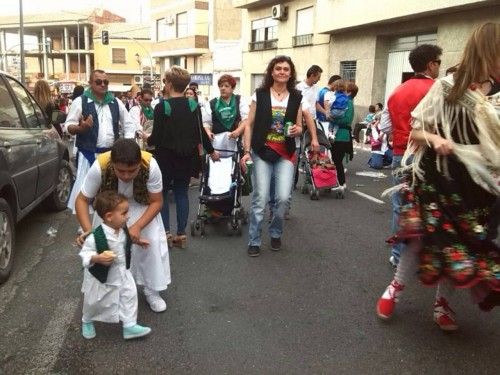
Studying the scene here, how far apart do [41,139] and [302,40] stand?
19.6 m

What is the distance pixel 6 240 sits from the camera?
4.23 meters

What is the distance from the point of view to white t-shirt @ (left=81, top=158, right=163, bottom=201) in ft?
10.6

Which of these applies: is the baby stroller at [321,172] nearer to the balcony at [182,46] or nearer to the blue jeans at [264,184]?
the blue jeans at [264,184]

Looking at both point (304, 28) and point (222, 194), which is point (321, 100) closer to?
point (222, 194)

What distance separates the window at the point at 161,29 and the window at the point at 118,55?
54.3 ft

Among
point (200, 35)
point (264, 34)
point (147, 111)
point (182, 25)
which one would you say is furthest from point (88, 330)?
point (182, 25)

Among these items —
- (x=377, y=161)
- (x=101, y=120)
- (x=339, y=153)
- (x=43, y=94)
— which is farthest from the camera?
(x=377, y=161)

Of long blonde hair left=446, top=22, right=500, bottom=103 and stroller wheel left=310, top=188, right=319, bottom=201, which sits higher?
long blonde hair left=446, top=22, right=500, bottom=103

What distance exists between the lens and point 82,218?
3.18 m

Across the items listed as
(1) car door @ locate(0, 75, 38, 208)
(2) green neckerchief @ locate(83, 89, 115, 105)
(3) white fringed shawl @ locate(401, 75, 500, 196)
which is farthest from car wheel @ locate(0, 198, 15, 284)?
(3) white fringed shawl @ locate(401, 75, 500, 196)

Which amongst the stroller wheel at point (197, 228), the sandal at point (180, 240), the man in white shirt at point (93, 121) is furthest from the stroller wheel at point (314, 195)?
the man in white shirt at point (93, 121)

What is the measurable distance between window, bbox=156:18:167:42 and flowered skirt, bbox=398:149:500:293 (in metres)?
43.7

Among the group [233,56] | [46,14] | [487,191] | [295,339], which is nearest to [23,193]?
[295,339]

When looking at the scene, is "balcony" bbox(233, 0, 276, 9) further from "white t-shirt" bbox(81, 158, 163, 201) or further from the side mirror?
"white t-shirt" bbox(81, 158, 163, 201)
